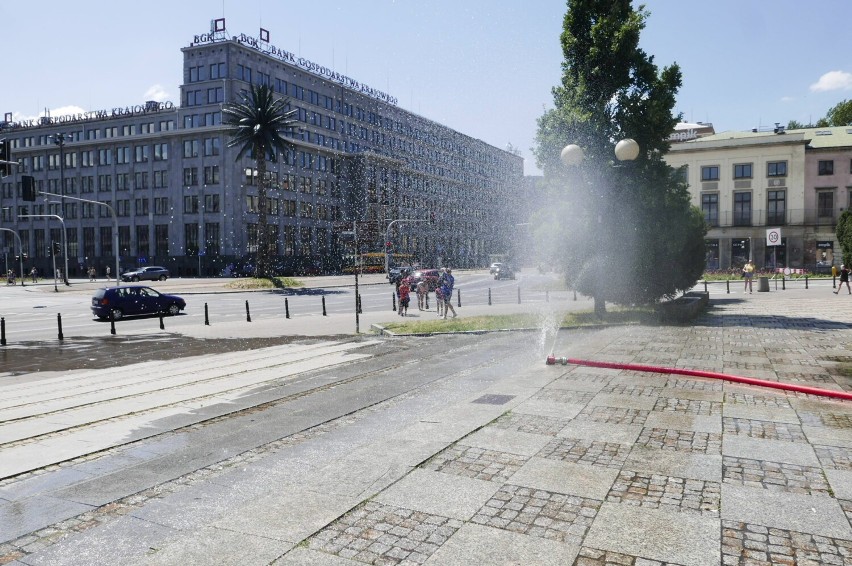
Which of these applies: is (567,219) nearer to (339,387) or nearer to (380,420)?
(339,387)

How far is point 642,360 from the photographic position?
39.3 feet

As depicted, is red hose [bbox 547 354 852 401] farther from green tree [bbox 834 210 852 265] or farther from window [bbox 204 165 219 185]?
window [bbox 204 165 219 185]

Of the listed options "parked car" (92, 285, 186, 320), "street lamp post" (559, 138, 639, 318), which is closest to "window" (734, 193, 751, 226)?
"street lamp post" (559, 138, 639, 318)

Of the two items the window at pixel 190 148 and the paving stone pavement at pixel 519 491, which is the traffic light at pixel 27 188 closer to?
the paving stone pavement at pixel 519 491

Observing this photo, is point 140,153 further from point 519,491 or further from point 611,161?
point 519,491

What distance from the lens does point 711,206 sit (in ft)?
205

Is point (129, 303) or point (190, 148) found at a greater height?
point (190, 148)

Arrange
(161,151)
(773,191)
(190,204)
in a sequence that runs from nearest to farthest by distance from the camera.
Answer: (773,191)
(190,204)
(161,151)

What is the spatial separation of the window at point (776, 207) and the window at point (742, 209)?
5.61 feet

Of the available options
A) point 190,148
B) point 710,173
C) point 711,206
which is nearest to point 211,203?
point 190,148

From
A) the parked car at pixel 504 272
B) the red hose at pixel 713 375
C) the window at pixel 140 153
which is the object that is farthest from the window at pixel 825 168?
the window at pixel 140 153

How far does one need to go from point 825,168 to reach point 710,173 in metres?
9.91

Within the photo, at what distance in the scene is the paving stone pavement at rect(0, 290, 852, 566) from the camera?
4328mm

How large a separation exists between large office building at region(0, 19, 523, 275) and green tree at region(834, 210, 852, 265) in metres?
42.1
